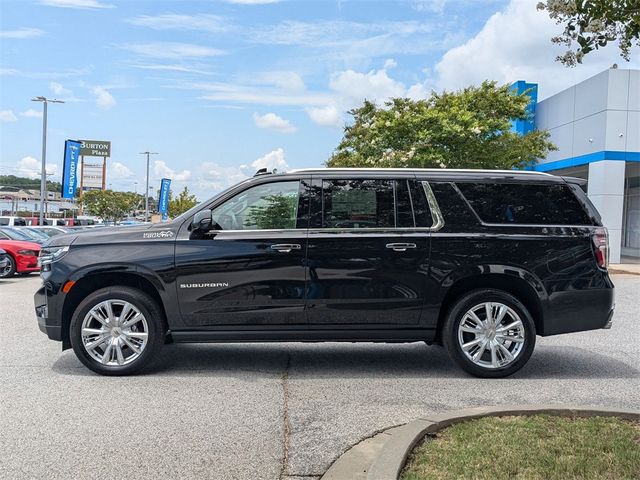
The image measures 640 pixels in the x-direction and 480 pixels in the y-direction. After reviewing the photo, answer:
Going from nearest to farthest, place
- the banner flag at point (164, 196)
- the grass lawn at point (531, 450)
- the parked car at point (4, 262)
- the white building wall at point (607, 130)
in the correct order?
1. the grass lawn at point (531, 450)
2. the parked car at point (4, 262)
3. the white building wall at point (607, 130)
4. the banner flag at point (164, 196)

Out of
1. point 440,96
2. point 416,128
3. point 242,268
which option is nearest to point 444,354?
point 242,268

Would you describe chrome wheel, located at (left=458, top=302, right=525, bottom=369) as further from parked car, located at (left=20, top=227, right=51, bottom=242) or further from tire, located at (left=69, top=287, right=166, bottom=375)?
parked car, located at (left=20, top=227, right=51, bottom=242)

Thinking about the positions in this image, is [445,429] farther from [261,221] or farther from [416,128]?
[416,128]

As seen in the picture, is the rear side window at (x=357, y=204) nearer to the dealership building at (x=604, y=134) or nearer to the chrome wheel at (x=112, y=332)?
the chrome wheel at (x=112, y=332)

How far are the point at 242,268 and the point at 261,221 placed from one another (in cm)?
52

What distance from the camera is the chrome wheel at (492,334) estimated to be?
19.7 ft

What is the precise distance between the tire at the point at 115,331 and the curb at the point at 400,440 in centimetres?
265

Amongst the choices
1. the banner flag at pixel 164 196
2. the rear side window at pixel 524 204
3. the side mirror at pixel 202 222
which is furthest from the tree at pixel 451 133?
the banner flag at pixel 164 196

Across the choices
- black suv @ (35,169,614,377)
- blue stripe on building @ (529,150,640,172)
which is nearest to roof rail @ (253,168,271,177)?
black suv @ (35,169,614,377)

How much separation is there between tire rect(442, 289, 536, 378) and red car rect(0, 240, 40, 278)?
14.3 m

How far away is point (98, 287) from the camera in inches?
242

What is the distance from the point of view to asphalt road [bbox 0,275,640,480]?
3988 millimetres

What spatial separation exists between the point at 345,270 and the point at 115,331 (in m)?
2.35

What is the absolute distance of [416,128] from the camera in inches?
793
